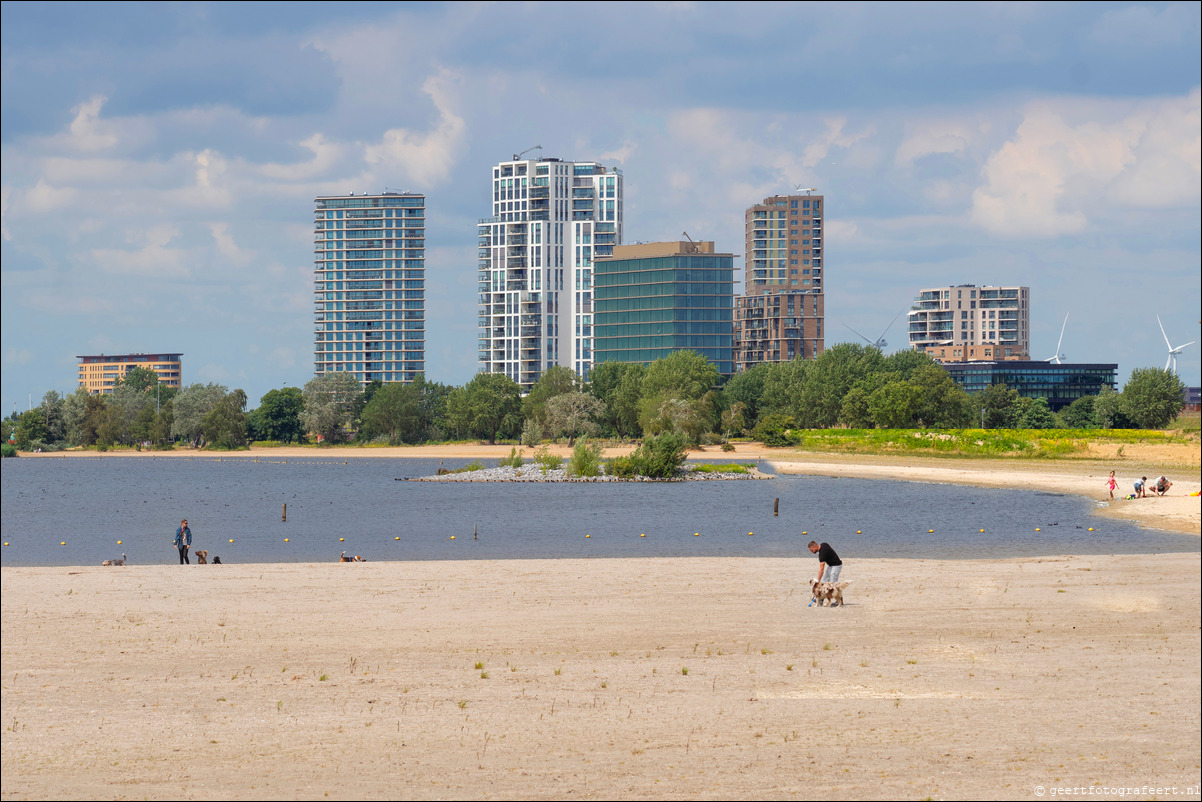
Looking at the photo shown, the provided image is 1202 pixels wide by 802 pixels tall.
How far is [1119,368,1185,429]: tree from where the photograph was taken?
15462cm

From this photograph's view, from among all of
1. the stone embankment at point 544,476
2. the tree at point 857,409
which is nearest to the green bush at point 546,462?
the stone embankment at point 544,476

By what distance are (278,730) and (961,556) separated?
38711mm

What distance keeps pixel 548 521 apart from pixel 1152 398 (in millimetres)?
120267

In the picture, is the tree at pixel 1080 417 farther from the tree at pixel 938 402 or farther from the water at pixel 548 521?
the water at pixel 548 521

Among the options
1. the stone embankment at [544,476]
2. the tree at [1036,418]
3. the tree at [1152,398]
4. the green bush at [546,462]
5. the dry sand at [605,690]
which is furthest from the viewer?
the tree at [1036,418]

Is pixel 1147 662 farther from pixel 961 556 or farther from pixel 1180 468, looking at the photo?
pixel 1180 468

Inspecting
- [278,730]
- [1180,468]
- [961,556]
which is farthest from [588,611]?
[1180,468]

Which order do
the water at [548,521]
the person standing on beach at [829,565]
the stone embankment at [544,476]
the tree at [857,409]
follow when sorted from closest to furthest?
the person standing on beach at [829,565]
the water at [548,521]
the stone embankment at [544,476]
the tree at [857,409]

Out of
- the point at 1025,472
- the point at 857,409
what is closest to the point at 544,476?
the point at 1025,472

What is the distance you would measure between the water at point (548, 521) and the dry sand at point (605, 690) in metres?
19.6

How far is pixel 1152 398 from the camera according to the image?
522 ft

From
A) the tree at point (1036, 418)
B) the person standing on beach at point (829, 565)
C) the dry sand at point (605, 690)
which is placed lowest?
the dry sand at point (605, 690)

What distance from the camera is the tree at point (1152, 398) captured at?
15462cm

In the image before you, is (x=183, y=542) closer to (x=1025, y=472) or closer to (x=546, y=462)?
(x=546, y=462)
